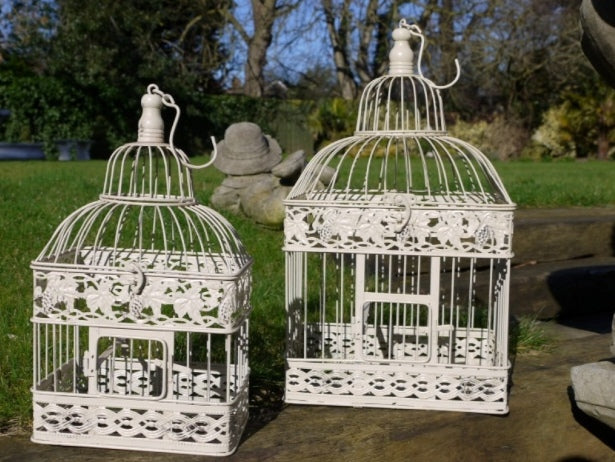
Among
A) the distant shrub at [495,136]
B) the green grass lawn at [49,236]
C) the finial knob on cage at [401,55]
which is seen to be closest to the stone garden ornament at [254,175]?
the green grass lawn at [49,236]

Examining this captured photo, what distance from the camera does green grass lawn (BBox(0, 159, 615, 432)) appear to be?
3039mm

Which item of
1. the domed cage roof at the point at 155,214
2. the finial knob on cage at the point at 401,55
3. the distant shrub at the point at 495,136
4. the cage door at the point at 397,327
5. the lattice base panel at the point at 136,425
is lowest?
the lattice base panel at the point at 136,425

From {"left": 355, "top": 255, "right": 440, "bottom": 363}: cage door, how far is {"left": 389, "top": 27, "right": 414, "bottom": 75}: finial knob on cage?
2.33 feet

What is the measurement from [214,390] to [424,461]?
2.56ft

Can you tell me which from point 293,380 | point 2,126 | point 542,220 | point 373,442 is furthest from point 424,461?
point 2,126

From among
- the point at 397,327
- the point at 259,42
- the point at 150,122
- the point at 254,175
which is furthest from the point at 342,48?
the point at 150,122

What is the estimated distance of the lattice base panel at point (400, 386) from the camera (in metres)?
2.84

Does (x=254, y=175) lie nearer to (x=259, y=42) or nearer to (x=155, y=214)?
(x=155, y=214)

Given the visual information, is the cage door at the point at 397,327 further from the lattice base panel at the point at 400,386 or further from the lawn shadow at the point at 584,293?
the lawn shadow at the point at 584,293

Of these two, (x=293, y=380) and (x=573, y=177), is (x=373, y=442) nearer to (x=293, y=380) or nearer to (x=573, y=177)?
(x=293, y=380)

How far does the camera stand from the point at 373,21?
17375 mm

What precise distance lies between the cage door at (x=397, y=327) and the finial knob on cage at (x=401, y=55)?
2.33 ft

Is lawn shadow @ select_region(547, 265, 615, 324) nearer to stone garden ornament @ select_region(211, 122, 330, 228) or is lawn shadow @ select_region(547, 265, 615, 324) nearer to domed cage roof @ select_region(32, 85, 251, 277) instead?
stone garden ornament @ select_region(211, 122, 330, 228)

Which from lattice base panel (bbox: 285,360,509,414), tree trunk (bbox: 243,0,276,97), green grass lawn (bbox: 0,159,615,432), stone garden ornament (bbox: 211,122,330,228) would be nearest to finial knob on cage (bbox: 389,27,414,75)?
lattice base panel (bbox: 285,360,509,414)
